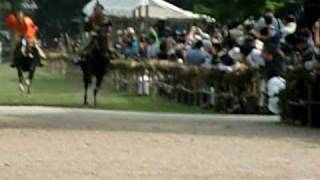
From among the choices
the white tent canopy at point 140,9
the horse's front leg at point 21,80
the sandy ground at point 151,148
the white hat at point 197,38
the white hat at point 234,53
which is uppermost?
the white tent canopy at point 140,9

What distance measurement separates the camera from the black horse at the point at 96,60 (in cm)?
2978

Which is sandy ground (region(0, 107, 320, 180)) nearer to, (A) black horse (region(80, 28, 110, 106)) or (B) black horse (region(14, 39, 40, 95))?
(A) black horse (region(80, 28, 110, 106))

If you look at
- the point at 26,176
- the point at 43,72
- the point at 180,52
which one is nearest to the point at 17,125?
the point at 26,176

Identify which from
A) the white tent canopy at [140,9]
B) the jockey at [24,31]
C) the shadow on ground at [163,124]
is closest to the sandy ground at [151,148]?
the shadow on ground at [163,124]

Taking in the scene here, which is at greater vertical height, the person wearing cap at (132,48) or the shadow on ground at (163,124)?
the person wearing cap at (132,48)

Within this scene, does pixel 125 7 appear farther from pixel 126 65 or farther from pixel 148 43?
pixel 126 65

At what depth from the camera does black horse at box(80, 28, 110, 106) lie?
97.7ft

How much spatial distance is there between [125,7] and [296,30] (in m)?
17.7

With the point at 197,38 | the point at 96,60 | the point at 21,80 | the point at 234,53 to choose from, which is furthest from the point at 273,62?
the point at 197,38

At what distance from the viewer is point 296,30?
28.8 meters

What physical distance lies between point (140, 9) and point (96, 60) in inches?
731

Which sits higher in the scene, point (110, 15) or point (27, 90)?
point (110, 15)

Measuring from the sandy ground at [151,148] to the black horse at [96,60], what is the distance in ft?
17.8

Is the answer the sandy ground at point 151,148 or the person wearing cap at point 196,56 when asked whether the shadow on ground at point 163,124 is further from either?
the person wearing cap at point 196,56
